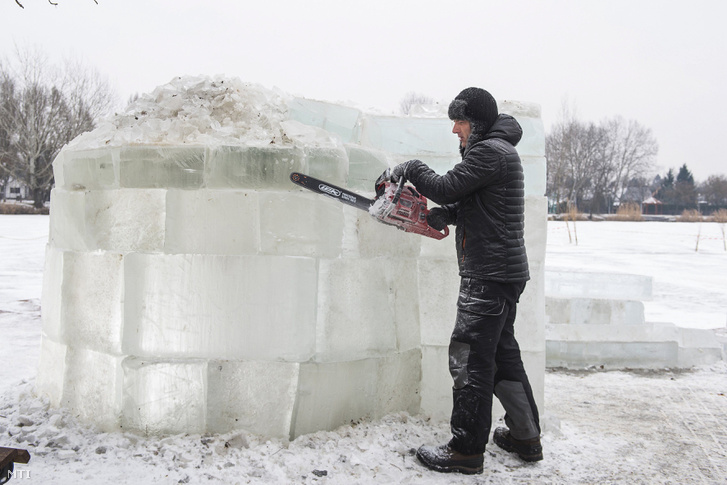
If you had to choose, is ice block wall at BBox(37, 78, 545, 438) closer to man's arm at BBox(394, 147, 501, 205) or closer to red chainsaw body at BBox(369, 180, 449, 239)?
red chainsaw body at BBox(369, 180, 449, 239)

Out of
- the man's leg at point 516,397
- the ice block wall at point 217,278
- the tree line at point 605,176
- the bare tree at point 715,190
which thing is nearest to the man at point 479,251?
the man's leg at point 516,397

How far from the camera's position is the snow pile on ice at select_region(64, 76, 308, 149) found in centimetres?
291

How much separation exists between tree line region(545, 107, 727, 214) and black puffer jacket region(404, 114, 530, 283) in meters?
44.8

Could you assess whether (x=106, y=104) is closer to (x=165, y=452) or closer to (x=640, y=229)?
(x=640, y=229)

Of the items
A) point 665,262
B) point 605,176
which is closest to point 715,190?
point 605,176

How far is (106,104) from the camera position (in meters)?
33.7

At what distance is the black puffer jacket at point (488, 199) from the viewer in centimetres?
260

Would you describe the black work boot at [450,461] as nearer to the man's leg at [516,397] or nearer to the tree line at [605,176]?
the man's leg at [516,397]

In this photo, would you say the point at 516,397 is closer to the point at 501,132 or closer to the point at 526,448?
the point at 526,448

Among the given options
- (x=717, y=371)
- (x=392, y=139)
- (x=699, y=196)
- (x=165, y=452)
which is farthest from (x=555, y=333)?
(x=699, y=196)

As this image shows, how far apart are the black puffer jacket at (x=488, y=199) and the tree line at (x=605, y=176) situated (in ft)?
147

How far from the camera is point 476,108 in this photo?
2.73 metres

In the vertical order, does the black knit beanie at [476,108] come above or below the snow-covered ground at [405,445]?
above

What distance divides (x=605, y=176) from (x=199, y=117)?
59640 millimetres
